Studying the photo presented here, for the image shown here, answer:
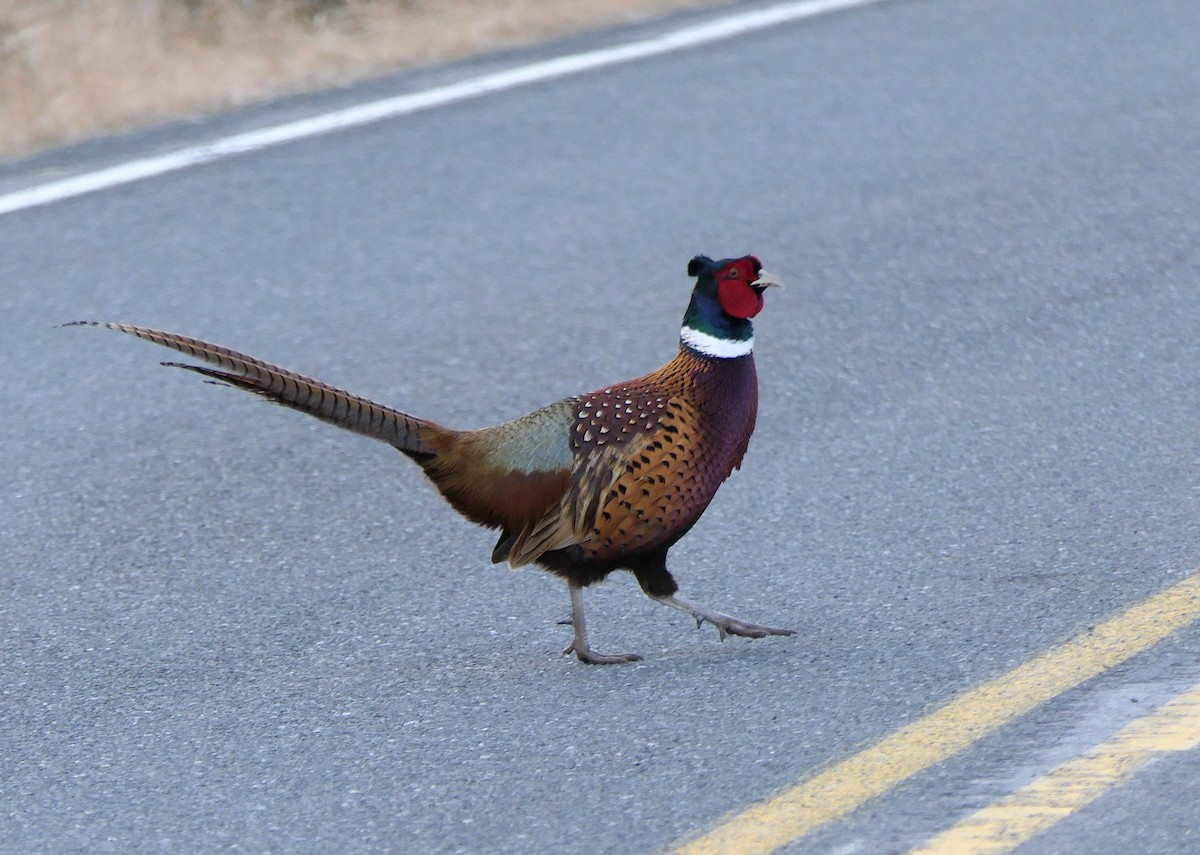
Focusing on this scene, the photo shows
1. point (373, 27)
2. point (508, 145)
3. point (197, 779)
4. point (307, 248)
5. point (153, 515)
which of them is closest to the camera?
point (197, 779)

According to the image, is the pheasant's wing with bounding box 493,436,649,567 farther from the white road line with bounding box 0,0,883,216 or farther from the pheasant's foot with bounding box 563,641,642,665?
the white road line with bounding box 0,0,883,216

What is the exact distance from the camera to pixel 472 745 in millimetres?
3363

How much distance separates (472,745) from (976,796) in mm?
904

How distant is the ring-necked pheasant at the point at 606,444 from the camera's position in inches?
139

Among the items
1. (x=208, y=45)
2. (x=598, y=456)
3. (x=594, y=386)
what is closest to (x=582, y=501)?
(x=598, y=456)

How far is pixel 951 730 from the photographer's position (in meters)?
3.26

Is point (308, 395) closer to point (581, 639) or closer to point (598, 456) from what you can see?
point (598, 456)

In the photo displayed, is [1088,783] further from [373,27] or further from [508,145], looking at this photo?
[373,27]

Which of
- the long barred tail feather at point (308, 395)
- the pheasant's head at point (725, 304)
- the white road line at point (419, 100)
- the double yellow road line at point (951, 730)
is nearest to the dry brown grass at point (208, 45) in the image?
the white road line at point (419, 100)

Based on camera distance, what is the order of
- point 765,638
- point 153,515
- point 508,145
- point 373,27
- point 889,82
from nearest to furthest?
point 765,638, point 153,515, point 508,145, point 889,82, point 373,27

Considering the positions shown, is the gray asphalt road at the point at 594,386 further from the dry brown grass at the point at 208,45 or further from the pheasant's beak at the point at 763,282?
the pheasant's beak at the point at 763,282

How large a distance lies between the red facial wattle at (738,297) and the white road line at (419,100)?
3.92m

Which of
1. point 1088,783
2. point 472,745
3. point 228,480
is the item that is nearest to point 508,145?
point 228,480

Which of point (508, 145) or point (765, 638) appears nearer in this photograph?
point (765, 638)
